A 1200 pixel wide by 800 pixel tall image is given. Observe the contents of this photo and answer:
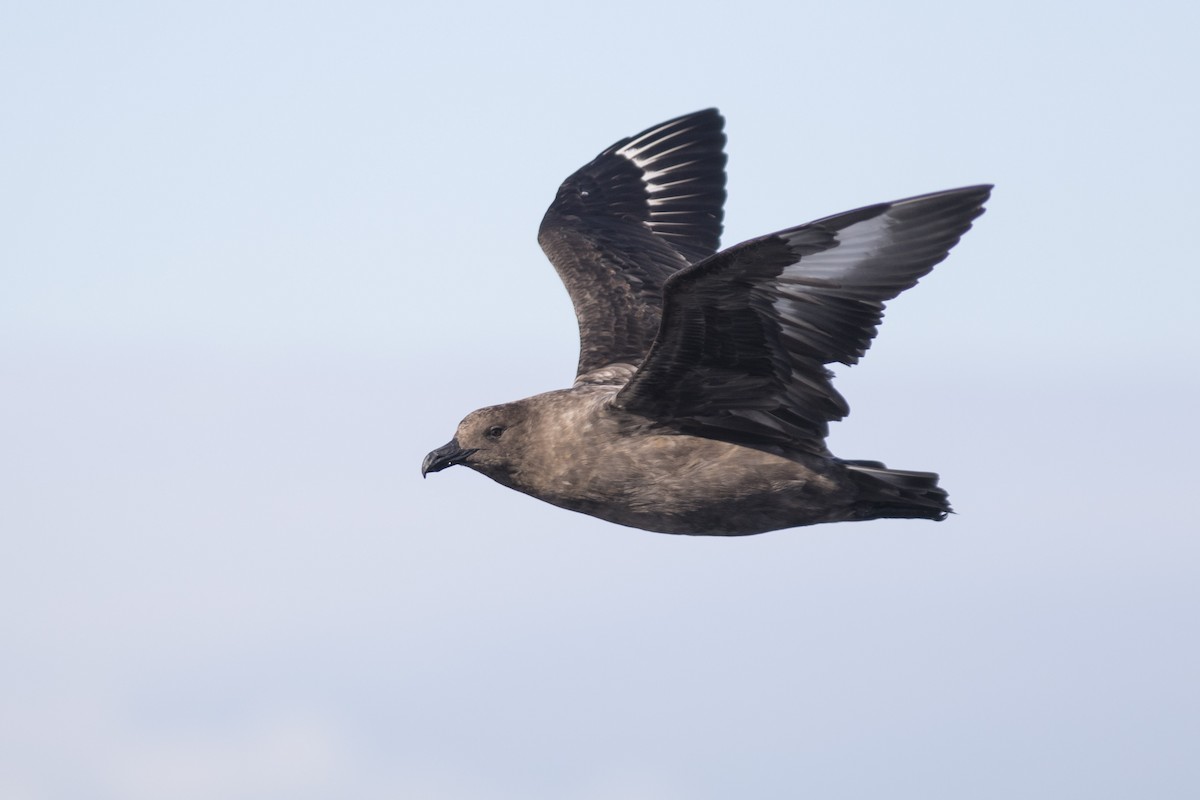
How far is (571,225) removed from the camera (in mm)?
13109

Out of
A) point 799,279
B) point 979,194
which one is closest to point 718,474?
point 799,279

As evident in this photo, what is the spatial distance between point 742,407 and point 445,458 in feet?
6.16

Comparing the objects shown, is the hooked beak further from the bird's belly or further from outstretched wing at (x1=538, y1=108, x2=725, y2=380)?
outstretched wing at (x1=538, y1=108, x2=725, y2=380)

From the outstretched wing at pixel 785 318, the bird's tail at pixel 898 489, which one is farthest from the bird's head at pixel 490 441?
the bird's tail at pixel 898 489

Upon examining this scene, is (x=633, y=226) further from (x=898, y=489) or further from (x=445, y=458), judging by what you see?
(x=898, y=489)

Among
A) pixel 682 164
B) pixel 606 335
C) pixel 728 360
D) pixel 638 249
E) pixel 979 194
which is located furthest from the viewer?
pixel 682 164

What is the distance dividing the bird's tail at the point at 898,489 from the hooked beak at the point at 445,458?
2.30 m

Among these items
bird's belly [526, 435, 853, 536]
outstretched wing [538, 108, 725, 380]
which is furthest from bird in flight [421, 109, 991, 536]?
outstretched wing [538, 108, 725, 380]

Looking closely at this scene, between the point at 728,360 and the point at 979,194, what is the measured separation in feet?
5.84

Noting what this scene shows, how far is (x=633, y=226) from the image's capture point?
522 inches

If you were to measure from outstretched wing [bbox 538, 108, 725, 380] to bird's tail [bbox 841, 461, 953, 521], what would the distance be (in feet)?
7.70

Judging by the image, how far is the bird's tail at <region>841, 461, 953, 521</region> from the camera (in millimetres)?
9469

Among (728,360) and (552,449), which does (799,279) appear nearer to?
(728,360)

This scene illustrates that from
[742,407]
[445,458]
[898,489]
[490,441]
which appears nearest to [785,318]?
[742,407]
